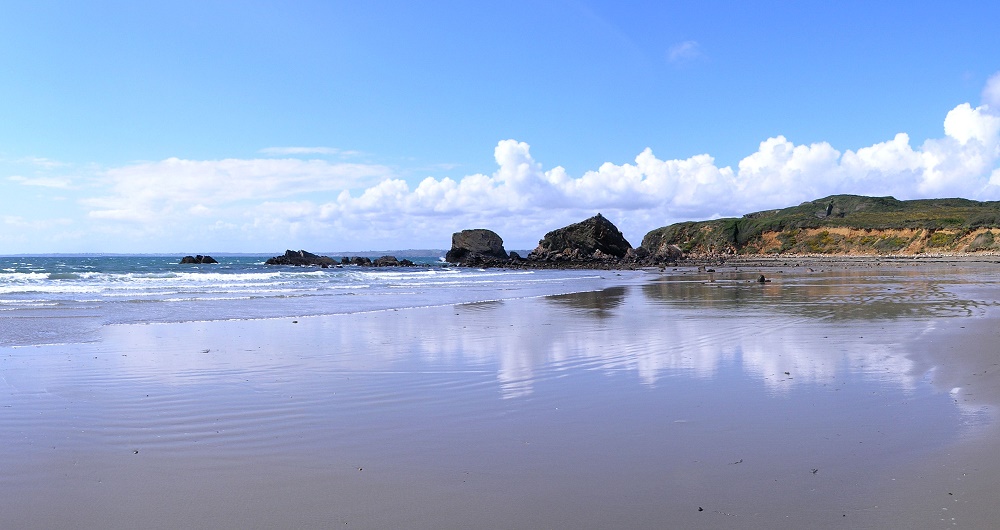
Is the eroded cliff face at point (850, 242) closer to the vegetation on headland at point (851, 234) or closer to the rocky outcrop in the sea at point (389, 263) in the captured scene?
the vegetation on headland at point (851, 234)

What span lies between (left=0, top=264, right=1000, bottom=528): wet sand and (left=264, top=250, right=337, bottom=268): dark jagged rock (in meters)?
77.9

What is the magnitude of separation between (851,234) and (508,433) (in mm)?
113674

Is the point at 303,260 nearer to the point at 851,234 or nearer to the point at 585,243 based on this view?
the point at 585,243

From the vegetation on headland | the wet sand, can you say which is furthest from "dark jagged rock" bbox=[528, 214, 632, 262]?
the wet sand

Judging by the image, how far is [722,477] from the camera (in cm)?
496

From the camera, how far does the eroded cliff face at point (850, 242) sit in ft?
292

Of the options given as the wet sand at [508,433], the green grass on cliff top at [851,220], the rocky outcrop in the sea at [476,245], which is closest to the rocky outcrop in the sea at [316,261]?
the rocky outcrop in the sea at [476,245]

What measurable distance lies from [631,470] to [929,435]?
9.46ft

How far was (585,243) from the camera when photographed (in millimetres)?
94500

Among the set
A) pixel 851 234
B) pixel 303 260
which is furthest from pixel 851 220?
pixel 303 260

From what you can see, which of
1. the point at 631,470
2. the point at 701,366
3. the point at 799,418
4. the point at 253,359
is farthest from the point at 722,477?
the point at 253,359

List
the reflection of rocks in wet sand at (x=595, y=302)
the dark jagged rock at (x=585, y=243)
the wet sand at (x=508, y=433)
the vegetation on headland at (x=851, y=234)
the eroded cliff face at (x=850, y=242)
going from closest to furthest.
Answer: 1. the wet sand at (x=508, y=433)
2. the reflection of rocks in wet sand at (x=595, y=302)
3. the eroded cliff face at (x=850, y=242)
4. the vegetation on headland at (x=851, y=234)
5. the dark jagged rock at (x=585, y=243)

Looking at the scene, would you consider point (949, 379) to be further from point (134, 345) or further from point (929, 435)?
point (134, 345)

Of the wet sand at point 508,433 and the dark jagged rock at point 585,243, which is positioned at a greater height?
the dark jagged rock at point 585,243
